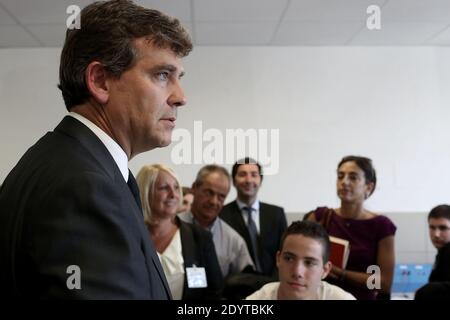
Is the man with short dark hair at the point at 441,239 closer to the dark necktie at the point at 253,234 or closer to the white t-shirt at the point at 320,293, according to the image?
the white t-shirt at the point at 320,293

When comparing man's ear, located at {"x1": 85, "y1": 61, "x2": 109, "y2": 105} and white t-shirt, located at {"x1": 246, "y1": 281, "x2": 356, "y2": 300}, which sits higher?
man's ear, located at {"x1": 85, "y1": 61, "x2": 109, "y2": 105}

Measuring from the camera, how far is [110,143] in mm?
562

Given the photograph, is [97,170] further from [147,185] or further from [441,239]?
[441,239]

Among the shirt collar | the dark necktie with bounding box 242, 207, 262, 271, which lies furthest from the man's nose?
the dark necktie with bounding box 242, 207, 262, 271

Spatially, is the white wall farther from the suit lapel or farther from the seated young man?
the suit lapel

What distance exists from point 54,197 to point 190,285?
101 cm

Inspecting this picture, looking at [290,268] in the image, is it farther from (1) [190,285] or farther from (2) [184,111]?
(2) [184,111]

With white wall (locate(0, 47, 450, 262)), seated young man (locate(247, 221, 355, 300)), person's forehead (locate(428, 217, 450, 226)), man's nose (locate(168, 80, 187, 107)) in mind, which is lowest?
seated young man (locate(247, 221, 355, 300))

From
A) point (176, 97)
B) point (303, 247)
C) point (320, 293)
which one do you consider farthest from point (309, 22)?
point (176, 97)

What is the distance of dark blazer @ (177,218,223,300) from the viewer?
1.38 meters

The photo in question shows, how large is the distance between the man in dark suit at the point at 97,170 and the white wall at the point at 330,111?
44.6 inches

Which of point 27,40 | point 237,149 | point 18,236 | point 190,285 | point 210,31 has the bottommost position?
point 190,285

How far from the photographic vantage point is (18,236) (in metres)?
0.44
